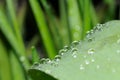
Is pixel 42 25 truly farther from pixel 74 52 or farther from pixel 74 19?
pixel 74 52

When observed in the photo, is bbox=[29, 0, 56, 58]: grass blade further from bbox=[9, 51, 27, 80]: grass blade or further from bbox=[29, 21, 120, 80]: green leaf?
bbox=[29, 21, 120, 80]: green leaf

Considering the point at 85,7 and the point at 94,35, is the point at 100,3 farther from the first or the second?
the point at 94,35

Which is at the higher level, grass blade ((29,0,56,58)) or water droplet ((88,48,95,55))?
grass blade ((29,0,56,58))

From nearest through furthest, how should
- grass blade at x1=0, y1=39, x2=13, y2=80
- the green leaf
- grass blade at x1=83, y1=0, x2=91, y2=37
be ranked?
1. the green leaf
2. grass blade at x1=83, y1=0, x2=91, y2=37
3. grass blade at x1=0, y1=39, x2=13, y2=80

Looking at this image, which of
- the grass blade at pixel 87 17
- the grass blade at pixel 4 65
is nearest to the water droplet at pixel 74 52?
the grass blade at pixel 87 17

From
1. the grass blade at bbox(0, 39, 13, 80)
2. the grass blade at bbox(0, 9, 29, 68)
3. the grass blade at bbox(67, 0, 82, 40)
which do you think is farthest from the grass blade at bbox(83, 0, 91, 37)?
the grass blade at bbox(0, 39, 13, 80)

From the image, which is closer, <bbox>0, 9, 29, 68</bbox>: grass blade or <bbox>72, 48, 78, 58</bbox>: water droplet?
<bbox>72, 48, 78, 58</bbox>: water droplet

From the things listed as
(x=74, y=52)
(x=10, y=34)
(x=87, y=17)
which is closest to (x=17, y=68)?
(x=10, y=34)

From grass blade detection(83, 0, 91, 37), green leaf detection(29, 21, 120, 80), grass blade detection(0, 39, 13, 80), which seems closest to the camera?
green leaf detection(29, 21, 120, 80)

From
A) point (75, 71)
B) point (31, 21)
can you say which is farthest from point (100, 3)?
point (75, 71)
